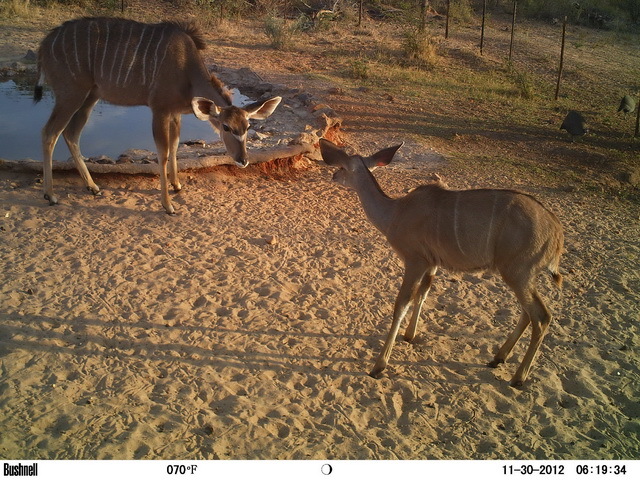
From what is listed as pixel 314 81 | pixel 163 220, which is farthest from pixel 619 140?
pixel 163 220

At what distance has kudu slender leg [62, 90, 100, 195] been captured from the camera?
6.85 metres

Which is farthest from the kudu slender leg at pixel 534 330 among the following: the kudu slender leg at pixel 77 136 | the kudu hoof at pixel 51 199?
the kudu hoof at pixel 51 199

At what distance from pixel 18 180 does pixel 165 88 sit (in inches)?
83.0

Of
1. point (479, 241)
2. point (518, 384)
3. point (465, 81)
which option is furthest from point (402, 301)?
point (465, 81)

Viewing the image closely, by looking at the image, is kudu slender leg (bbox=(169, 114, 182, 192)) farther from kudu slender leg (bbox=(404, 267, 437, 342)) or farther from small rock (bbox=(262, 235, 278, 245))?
kudu slender leg (bbox=(404, 267, 437, 342))

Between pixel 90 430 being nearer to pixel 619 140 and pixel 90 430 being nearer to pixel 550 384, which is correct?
pixel 550 384

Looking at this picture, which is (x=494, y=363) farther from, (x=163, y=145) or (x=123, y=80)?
(x=123, y=80)

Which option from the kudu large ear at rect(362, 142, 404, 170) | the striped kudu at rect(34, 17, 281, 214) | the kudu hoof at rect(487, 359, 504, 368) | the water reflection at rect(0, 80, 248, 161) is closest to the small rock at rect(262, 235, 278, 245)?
the striped kudu at rect(34, 17, 281, 214)

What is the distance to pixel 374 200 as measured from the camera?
4.98m

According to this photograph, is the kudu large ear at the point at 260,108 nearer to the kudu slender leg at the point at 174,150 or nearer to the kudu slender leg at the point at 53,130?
the kudu slender leg at the point at 174,150

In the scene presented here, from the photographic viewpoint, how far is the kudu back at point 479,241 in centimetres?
425
